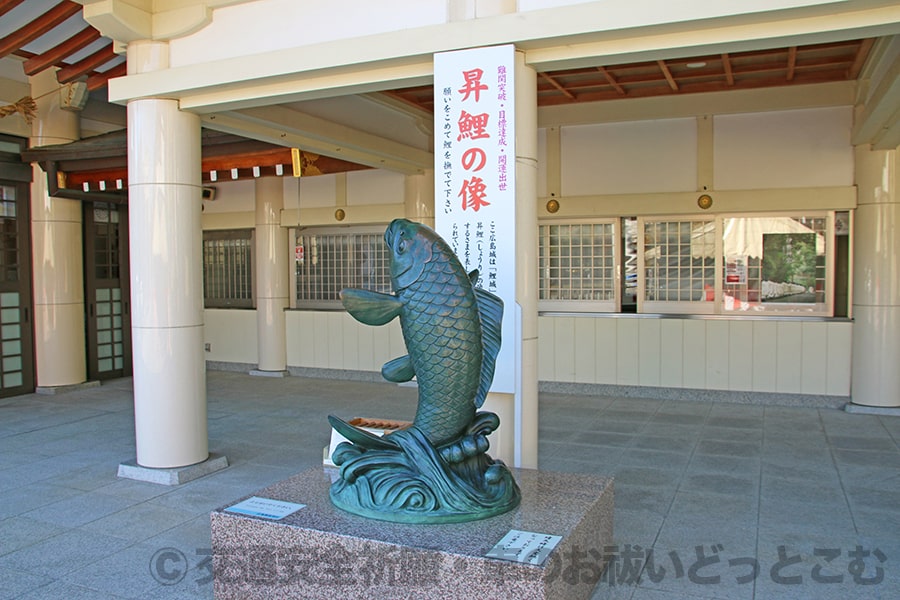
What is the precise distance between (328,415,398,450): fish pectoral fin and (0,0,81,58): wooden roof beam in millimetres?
5200

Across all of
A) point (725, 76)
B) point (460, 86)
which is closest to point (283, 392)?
point (460, 86)

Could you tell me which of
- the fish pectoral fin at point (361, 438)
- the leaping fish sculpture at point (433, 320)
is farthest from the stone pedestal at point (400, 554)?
the leaping fish sculpture at point (433, 320)

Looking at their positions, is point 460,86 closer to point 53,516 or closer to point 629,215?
point 53,516

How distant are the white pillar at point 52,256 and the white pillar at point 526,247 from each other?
24.3ft

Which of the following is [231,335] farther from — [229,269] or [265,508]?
[265,508]

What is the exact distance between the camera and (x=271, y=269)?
10578mm

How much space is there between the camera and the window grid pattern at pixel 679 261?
8578 mm

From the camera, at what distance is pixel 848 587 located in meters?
3.54

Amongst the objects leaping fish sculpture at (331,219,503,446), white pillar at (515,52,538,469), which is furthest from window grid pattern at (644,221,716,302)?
leaping fish sculpture at (331,219,503,446)

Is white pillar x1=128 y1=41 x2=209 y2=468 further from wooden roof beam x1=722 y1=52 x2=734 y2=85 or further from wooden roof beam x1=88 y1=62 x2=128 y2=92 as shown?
wooden roof beam x1=722 y1=52 x2=734 y2=85

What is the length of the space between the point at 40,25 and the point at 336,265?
16.1 ft

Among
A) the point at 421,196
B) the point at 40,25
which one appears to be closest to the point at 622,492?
→ the point at 421,196

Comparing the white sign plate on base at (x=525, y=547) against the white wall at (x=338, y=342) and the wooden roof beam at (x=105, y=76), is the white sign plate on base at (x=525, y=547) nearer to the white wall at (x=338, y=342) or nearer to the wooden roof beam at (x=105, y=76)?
the wooden roof beam at (x=105, y=76)

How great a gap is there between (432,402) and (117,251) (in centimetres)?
868
